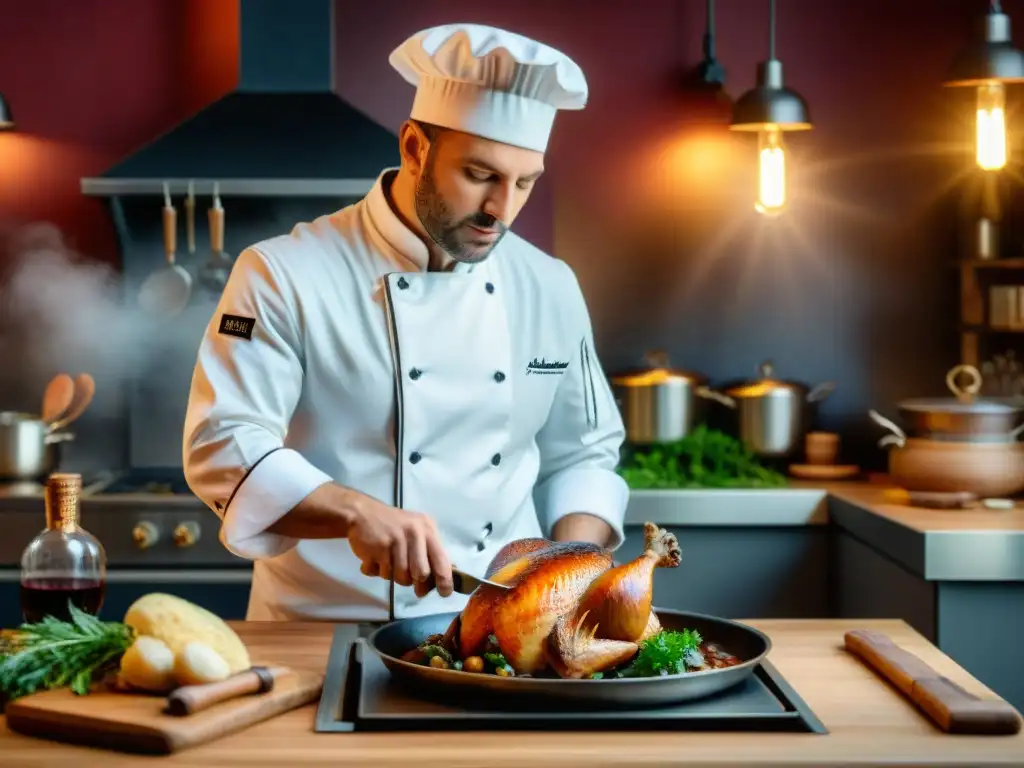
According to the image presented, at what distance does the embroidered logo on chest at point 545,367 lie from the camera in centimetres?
226

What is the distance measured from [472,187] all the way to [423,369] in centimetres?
31

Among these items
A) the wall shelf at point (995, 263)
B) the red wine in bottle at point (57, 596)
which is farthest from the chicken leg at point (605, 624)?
the wall shelf at point (995, 263)

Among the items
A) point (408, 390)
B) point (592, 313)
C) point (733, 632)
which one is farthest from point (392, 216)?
point (592, 313)

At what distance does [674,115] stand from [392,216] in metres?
2.07

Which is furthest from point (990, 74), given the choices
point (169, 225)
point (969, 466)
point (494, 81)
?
point (169, 225)

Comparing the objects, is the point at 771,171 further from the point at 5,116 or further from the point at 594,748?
the point at 594,748

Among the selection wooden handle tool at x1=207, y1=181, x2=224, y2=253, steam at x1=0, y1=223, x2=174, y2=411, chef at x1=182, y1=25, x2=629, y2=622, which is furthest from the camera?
steam at x1=0, y1=223, x2=174, y2=411

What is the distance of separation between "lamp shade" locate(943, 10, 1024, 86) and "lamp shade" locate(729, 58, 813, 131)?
416mm

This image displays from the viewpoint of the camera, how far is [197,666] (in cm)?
142

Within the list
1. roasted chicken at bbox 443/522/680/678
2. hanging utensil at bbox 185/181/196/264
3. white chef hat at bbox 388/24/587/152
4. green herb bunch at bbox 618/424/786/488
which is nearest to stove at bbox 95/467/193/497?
hanging utensil at bbox 185/181/196/264

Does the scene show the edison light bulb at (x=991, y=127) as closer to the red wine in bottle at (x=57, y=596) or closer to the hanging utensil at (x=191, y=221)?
the hanging utensil at (x=191, y=221)

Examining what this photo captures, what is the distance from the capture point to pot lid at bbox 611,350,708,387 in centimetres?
378

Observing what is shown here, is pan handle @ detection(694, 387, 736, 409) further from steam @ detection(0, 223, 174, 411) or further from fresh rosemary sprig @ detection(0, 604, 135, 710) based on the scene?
fresh rosemary sprig @ detection(0, 604, 135, 710)

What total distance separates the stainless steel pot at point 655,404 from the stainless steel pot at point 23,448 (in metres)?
1.54
